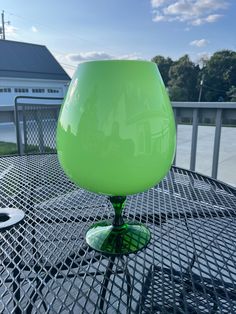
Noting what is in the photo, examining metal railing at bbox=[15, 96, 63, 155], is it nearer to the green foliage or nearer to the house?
the green foliage

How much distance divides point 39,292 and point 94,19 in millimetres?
8473

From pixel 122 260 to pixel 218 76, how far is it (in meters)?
16.2

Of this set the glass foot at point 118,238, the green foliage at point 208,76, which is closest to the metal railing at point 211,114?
the glass foot at point 118,238

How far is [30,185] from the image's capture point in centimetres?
85

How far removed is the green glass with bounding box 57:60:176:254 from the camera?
416 mm

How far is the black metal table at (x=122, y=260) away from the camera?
396 mm

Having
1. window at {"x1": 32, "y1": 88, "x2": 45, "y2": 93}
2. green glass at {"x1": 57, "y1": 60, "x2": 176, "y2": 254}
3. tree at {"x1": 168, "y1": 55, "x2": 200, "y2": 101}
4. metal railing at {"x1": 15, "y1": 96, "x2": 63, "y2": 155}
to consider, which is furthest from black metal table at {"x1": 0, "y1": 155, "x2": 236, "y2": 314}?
window at {"x1": 32, "y1": 88, "x2": 45, "y2": 93}

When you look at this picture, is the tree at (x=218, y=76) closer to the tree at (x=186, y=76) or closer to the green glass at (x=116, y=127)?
the tree at (x=186, y=76)

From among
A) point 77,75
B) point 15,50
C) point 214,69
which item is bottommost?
point 77,75

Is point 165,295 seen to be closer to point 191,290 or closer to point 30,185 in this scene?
point 191,290

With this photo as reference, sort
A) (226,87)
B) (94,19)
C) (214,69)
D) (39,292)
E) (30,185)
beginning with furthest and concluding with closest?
(214,69)
(226,87)
(94,19)
(30,185)
(39,292)

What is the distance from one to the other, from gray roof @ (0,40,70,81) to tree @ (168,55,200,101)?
23.3ft

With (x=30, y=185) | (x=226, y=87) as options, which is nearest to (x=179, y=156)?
(x=30, y=185)

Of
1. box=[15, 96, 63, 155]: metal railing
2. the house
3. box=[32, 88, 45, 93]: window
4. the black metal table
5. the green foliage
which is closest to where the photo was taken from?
the black metal table
